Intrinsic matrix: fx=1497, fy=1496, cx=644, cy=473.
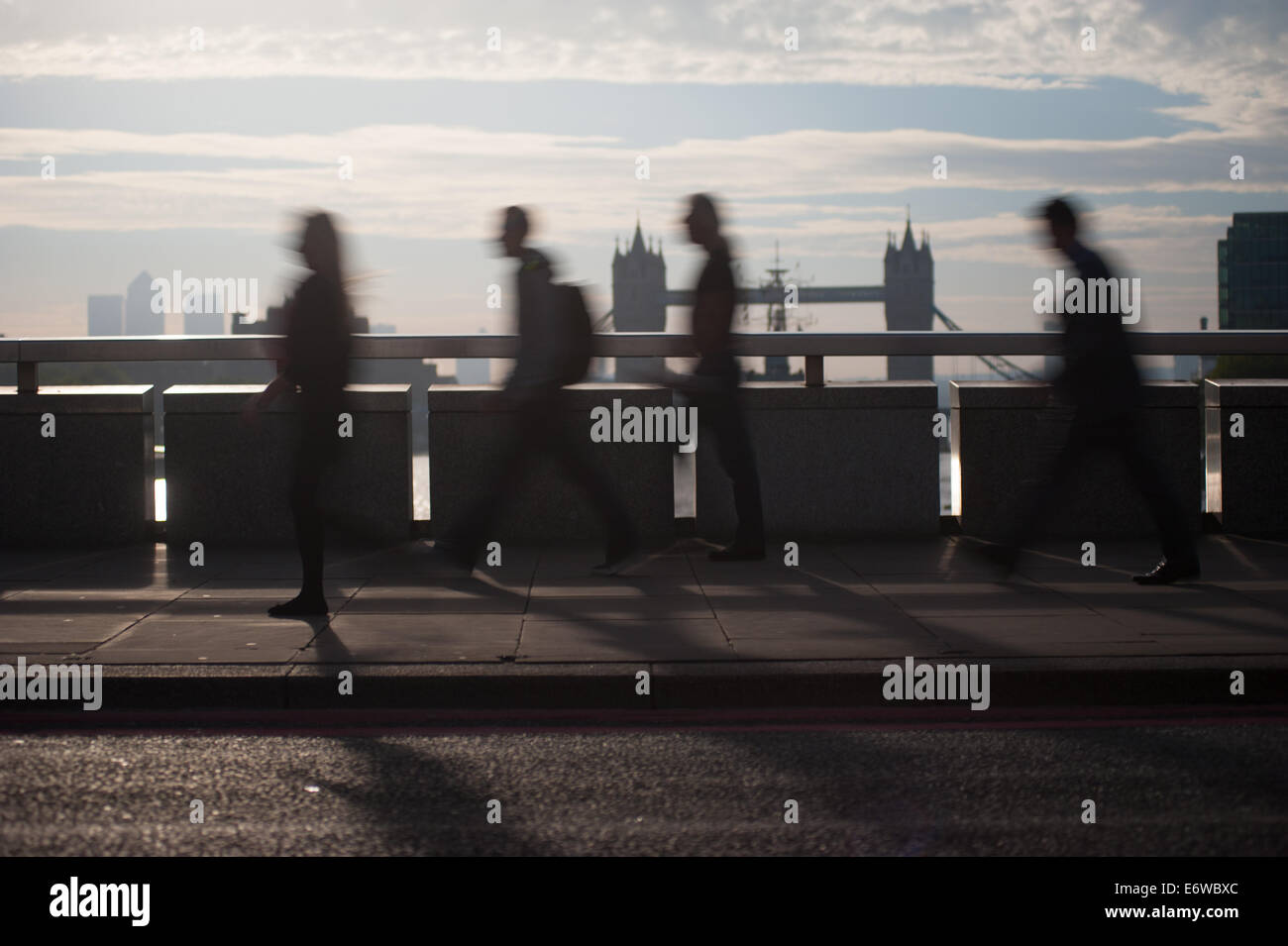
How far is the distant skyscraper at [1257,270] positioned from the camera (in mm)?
123188

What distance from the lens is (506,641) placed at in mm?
5906

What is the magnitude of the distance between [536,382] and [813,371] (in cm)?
225

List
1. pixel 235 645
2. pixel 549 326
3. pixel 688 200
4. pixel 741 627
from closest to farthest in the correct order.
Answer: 1. pixel 235 645
2. pixel 741 627
3. pixel 549 326
4. pixel 688 200

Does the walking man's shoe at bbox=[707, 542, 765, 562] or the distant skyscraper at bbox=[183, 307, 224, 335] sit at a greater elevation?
the distant skyscraper at bbox=[183, 307, 224, 335]

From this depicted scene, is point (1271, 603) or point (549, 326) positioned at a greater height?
point (549, 326)

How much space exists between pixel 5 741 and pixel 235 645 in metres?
1.11

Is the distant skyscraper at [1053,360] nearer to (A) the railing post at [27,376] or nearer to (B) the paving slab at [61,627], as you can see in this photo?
(B) the paving slab at [61,627]

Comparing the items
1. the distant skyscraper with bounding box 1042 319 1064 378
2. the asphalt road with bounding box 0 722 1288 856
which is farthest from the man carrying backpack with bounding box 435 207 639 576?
the asphalt road with bounding box 0 722 1288 856

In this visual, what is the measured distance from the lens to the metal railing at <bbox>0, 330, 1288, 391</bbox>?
28.9 feet

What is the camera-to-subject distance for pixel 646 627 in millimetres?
6258

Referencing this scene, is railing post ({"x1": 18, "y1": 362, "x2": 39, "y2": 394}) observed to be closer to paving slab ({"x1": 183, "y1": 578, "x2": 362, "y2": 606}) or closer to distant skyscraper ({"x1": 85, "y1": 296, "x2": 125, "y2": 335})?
paving slab ({"x1": 183, "y1": 578, "x2": 362, "y2": 606})
